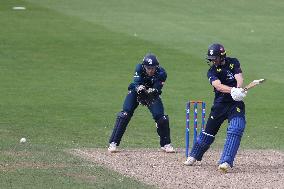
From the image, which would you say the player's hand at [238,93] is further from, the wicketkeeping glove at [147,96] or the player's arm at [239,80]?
the wicketkeeping glove at [147,96]

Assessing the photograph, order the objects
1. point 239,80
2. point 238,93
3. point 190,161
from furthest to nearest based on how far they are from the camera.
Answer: point 190,161, point 239,80, point 238,93

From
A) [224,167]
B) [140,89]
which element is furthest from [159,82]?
[224,167]

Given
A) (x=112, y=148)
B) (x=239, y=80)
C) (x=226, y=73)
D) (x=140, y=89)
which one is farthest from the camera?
(x=112, y=148)

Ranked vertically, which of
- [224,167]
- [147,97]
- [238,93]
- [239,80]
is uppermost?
[239,80]

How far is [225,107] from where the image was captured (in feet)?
57.5

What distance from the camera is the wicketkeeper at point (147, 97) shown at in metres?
18.7

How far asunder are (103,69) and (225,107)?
13.8 metres

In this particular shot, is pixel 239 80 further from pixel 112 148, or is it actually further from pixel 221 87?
pixel 112 148

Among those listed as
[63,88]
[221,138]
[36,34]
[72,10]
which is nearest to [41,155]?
[221,138]

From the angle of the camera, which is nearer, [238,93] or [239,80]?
[238,93]

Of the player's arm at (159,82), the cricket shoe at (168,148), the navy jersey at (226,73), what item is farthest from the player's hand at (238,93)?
the cricket shoe at (168,148)

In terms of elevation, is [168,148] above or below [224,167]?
below

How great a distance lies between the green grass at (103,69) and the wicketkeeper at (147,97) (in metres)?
0.83

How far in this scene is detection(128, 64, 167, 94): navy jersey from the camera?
742 inches
